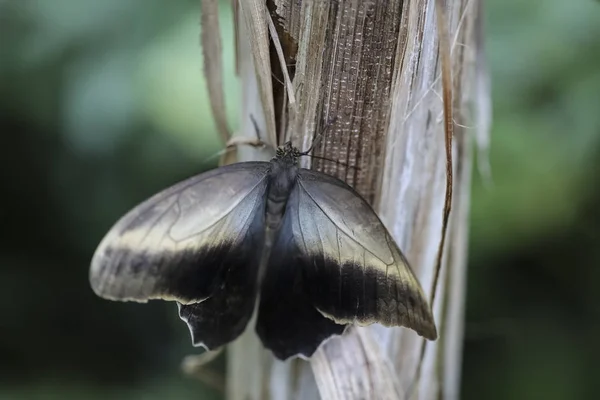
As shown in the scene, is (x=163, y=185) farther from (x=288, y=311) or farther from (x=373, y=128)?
(x=373, y=128)

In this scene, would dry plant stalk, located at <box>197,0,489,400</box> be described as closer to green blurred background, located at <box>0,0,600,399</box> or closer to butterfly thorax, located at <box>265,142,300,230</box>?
butterfly thorax, located at <box>265,142,300,230</box>

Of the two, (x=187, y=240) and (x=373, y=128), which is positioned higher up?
(x=373, y=128)

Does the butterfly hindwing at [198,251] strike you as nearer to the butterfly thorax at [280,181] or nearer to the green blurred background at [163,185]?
the butterfly thorax at [280,181]

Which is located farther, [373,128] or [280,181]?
[280,181]

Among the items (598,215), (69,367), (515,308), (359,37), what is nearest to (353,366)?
(359,37)

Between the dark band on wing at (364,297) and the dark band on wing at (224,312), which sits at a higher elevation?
the dark band on wing at (364,297)

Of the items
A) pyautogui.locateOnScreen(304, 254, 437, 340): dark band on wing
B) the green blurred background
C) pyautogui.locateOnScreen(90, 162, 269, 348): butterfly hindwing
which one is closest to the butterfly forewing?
pyautogui.locateOnScreen(90, 162, 269, 348): butterfly hindwing

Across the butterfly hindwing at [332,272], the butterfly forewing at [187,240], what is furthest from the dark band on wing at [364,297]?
the butterfly forewing at [187,240]

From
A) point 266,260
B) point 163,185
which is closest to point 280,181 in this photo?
point 266,260
